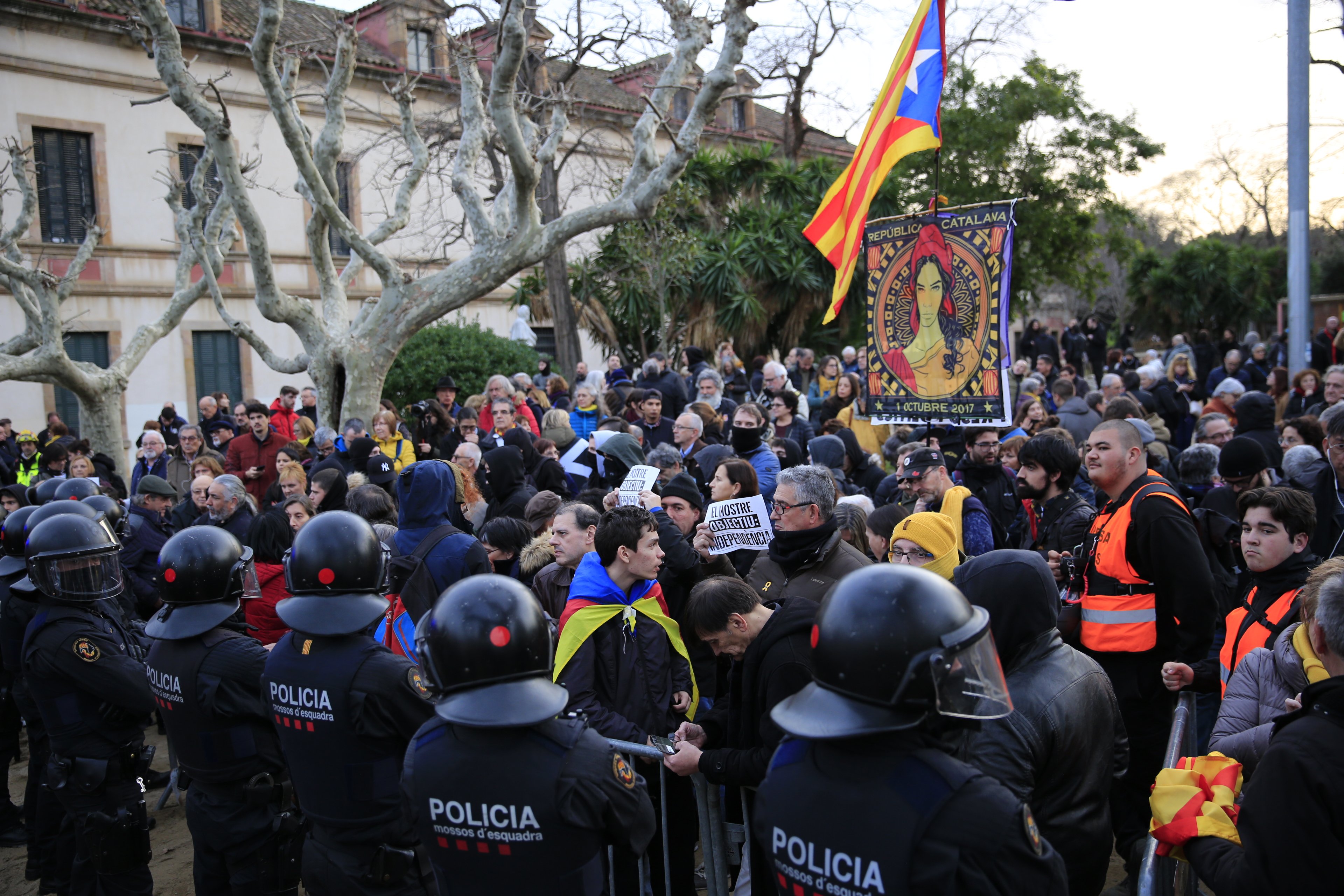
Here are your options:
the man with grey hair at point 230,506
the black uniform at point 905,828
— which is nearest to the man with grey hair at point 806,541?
the black uniform at point 905,828

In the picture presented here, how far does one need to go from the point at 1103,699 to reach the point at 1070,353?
18.4 meters

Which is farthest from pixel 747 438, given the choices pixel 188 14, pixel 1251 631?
pixel 188 14

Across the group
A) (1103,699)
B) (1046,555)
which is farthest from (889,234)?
(1103,699)

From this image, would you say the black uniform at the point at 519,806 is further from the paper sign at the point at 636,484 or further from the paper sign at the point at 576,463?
the paper sign at the point at 576,463

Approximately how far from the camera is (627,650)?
12.2ft

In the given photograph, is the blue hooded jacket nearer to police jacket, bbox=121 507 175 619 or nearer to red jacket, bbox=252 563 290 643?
red jacket, bbox=252 563 290 643

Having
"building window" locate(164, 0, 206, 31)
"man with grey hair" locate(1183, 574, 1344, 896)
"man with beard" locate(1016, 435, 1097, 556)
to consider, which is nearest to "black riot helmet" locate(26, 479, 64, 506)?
"man with beard" locate(1016, 435, 1097, 556)

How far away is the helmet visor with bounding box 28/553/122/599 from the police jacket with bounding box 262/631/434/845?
1.50m

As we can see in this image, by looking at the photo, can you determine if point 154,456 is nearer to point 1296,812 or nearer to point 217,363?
point 1296,812

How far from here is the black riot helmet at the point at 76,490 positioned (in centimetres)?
629

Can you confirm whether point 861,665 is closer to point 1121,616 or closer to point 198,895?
point 1121,616

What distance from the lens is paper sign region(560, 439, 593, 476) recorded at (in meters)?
7.46

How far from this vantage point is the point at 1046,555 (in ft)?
15.5

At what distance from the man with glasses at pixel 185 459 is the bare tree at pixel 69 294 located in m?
4.43
